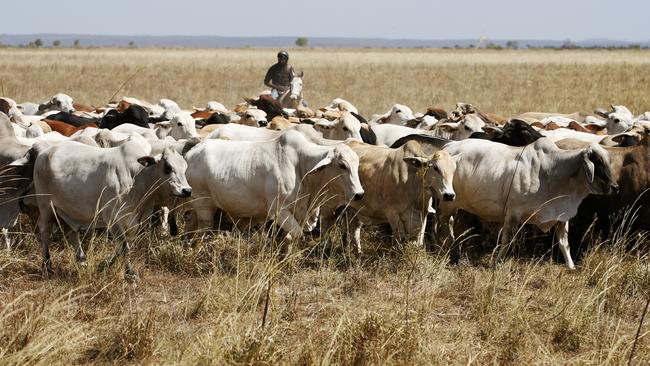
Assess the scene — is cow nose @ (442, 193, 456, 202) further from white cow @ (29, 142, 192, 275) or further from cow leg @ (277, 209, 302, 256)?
white cow @ (29, 142, 192, 275)

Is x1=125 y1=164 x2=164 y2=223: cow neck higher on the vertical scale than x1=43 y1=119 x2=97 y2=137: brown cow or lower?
higher

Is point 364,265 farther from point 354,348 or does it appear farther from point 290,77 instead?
point 290,77

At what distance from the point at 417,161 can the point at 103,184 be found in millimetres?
3011

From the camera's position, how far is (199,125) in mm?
14203

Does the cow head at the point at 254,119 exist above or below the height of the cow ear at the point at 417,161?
below

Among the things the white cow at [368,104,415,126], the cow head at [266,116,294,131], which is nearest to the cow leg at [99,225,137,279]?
the cow head at [266,116,294,131]

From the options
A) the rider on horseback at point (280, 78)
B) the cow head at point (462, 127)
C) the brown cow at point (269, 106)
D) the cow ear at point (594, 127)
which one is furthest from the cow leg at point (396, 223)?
the rider on horseback at point (280, 78)

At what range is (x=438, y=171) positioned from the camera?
29.5 feet

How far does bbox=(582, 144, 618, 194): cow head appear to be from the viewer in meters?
8.90

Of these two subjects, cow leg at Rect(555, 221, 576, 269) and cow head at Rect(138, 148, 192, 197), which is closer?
cow head at Rect(138, 148, 192, 197)

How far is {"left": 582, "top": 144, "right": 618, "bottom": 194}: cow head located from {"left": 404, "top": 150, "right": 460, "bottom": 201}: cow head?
Answer: 128 cm

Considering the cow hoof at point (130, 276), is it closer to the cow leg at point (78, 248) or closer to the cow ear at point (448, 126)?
the cow leg at point (78, 248)

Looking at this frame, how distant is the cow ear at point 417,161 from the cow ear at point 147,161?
8.26ft

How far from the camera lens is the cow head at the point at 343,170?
8.80 meters
